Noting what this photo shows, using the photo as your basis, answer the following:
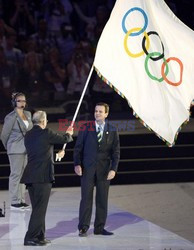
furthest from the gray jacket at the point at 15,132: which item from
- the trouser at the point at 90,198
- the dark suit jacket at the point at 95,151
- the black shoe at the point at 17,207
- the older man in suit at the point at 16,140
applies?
the trouser at the point at 90,198

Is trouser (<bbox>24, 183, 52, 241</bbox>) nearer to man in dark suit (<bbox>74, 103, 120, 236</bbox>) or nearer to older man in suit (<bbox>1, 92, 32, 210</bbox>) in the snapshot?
man in dark suit (<bbox>74, 103, 120, 236</bbox>)

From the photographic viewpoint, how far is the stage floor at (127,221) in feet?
35.7

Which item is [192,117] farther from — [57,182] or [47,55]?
[57,182]

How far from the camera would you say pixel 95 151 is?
439 inches

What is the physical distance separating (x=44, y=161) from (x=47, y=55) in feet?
31.4

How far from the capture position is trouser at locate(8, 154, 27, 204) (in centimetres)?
1305

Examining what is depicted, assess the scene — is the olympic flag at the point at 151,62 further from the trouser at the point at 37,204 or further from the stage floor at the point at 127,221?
the trouser at the point at 37,204

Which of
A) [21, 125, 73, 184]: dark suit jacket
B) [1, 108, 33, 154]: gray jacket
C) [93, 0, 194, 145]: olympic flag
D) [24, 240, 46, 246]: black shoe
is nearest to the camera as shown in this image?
[21, 125, 73, 184]: dark suit jacket

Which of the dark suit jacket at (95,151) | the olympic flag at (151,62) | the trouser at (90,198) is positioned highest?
the olympic flag at (151,62)

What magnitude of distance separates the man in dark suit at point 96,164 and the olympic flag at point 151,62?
48 cm

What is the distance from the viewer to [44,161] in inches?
418

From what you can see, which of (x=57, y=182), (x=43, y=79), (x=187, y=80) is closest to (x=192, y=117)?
(x=43, y=79)

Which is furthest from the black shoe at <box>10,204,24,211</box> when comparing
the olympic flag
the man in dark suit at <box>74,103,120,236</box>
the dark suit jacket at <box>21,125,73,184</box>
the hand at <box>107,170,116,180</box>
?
the olympic flag

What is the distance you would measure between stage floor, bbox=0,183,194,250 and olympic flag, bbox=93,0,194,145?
4.37ft
